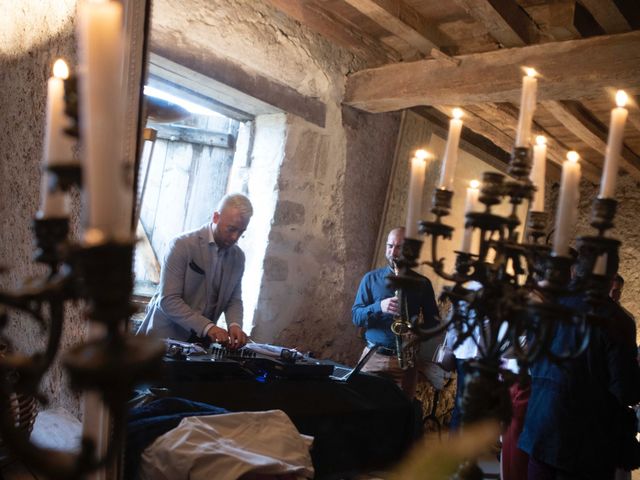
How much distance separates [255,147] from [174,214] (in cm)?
68

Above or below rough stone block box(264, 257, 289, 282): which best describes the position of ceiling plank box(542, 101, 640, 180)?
above

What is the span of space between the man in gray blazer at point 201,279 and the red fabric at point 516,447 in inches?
55.8

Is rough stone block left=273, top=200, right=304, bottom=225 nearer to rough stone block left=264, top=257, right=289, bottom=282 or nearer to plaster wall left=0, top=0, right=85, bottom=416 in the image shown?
rough stone block left=264, top=257, right=289, bottom=282

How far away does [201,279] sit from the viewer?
311cm

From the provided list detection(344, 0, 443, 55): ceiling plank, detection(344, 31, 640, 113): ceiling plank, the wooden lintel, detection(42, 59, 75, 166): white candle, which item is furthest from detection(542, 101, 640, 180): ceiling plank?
detection(42, 59, 75, 166): white candle

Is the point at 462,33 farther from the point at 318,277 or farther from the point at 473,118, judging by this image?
the point at 318,277

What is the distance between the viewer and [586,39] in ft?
10.2

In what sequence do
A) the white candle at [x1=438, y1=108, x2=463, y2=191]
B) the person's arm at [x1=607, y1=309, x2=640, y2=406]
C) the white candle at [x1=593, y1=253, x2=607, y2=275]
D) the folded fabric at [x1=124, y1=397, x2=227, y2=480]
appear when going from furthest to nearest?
the person's arm at [x1=607, y1=309, x2=640, y2=406] < the folded fabric at [x1=124, y1=397, x2=227, y2=480] < the white candle at [x1=438, y1=108, x2=463, y2=191] < the white candle at [x1=593, y1=253, x2=607, y2=275]

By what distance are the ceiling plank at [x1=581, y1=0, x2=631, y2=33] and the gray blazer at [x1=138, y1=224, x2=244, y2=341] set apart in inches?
84.3

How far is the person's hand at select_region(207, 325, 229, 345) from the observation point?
2697 millimetres

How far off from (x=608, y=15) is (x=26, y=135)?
8.79ft

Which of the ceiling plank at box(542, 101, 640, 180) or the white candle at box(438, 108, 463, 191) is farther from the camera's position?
the ceiling plank at box(542, 101, 640, 180)

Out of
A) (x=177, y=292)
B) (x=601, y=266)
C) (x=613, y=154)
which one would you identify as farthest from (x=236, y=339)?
(x=613, y=154)

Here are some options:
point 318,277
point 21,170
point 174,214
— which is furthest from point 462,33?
point 21,170
